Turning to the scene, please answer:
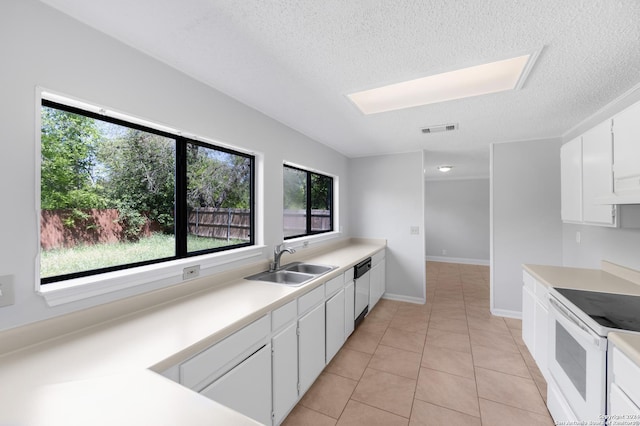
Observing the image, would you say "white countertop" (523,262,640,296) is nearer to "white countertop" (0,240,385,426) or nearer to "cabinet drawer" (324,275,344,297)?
"cabinet drawer" (324,275,344,297)

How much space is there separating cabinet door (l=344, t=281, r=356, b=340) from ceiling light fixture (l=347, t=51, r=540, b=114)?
5.93 ft

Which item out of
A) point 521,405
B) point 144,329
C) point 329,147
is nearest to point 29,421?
point 144,329

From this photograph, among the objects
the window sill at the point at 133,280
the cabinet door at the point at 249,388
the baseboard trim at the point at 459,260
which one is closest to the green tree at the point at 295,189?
the window sill at the point at 133,280

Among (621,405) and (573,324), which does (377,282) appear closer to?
(573,324)

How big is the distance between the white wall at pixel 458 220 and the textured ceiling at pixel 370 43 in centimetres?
457

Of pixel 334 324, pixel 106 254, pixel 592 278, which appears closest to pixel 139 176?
pixel 106 254

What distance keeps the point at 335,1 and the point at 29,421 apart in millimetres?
1756

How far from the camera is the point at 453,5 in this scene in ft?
3.88

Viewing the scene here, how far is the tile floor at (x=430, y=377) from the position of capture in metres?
1.86

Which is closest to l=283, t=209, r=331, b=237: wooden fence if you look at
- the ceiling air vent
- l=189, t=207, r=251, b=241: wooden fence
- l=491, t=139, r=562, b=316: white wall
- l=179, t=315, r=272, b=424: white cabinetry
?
l=189, t=207, r=251, b=241: wooden fence

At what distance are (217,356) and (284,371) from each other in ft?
2.17

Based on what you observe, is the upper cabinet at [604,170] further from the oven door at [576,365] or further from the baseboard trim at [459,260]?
the baseboard trim at [459,260]

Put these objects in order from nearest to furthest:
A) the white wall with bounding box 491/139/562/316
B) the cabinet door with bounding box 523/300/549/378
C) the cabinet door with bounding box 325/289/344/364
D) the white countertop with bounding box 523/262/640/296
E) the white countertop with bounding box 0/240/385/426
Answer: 1. the white countertop with bounding box 0/240/385/426
2. the white countertop with bounding box 523/262/640/296
3. the cabinet door with bounding box 523/300/549/378
4. the cabinet door with bounding box 325/289/344/364
5. the white wall with bounding box 491/139/562/316

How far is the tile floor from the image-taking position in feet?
6.09
